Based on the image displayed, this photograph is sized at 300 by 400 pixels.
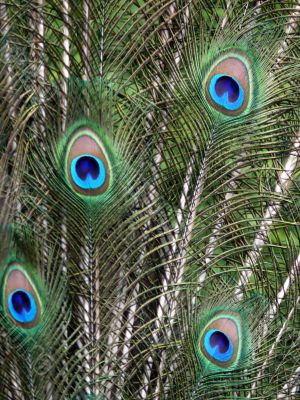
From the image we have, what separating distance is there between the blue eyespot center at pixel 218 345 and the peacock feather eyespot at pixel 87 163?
15.8 inches

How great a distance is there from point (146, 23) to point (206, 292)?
1.98 ft

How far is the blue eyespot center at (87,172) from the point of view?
2.04m

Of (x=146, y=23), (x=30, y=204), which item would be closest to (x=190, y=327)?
(x=30, y=204)

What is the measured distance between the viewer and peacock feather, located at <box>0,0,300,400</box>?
2057 mm

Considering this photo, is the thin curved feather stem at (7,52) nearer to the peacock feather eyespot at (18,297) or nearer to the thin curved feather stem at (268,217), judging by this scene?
the peacock feather eyespot at (18,297)

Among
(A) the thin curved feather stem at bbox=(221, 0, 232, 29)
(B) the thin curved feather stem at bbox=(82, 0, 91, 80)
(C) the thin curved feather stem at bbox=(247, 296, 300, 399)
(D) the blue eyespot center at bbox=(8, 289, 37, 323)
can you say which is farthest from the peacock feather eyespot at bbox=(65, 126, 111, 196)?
(C) the thin curved feather stem at bbox=(247, 296, 300, 399)

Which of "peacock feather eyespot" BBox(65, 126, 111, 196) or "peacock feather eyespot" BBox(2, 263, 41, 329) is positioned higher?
"peacock feather eyespot" BBox(65, 126, 111, 196)

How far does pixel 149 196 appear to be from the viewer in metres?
2.11

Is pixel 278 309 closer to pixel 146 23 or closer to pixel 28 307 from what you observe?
pixel 28 307

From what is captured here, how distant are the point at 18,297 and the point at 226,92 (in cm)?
62

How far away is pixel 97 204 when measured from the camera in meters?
2.05

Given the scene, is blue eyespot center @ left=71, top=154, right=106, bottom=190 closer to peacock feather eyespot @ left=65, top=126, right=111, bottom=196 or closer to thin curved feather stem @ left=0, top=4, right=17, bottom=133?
peacock feather eyespot @ left=65, top=126, right=111, bottom=196

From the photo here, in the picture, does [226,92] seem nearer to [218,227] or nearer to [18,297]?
[218,227]

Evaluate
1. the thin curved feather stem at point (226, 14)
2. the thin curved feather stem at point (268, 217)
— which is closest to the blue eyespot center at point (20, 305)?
the thin curved feather stem at point (268, 217)
